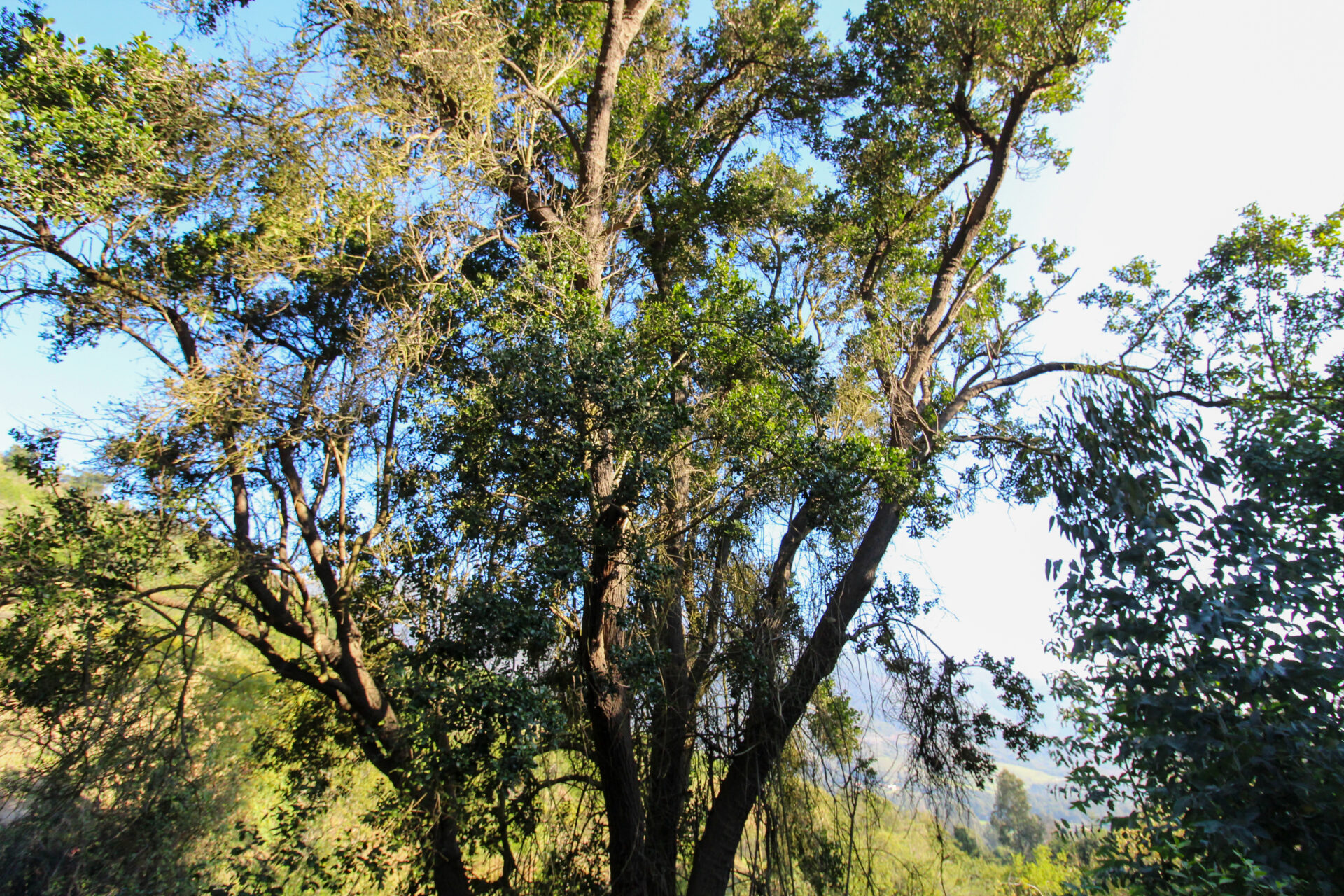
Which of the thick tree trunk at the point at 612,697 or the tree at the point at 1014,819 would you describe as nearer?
the thick tree trunk at the point at 612,697

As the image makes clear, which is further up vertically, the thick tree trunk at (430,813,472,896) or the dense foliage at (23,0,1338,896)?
the dense foliage at (23,0,1338,896)

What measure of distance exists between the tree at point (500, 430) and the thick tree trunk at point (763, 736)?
0.03 m

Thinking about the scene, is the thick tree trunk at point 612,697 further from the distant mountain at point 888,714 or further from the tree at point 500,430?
the distant mountain at point 888,714

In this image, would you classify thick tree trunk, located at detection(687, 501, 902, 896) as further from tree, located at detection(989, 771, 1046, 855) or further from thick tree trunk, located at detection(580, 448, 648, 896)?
tree, located at detection(989, 771, 1046, 855)

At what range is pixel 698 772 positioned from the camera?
6766 millimetres

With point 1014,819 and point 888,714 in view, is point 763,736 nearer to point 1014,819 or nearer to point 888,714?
point 888,714

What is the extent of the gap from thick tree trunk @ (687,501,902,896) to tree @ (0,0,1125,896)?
34 mm

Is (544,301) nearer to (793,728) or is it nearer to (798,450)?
(798,450)

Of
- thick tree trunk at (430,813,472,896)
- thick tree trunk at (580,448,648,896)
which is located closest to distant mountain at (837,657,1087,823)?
thick tree trunk at (580,448,648,896)

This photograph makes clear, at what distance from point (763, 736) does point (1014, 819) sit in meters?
31.5

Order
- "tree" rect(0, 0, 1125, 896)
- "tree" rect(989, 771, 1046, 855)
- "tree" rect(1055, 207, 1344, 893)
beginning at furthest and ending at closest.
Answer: "tree" rect(989, 771, 1046, 855) → "tree" rect(0, 0, 1125, 896) → "tree" rect(1055, 207, 1344, 893)

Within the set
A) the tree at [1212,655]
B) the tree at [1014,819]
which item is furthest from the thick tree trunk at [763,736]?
the tree at [1014,819]

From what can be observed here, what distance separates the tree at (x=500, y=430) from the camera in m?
5.00

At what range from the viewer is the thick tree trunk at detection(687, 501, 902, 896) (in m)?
5.78
